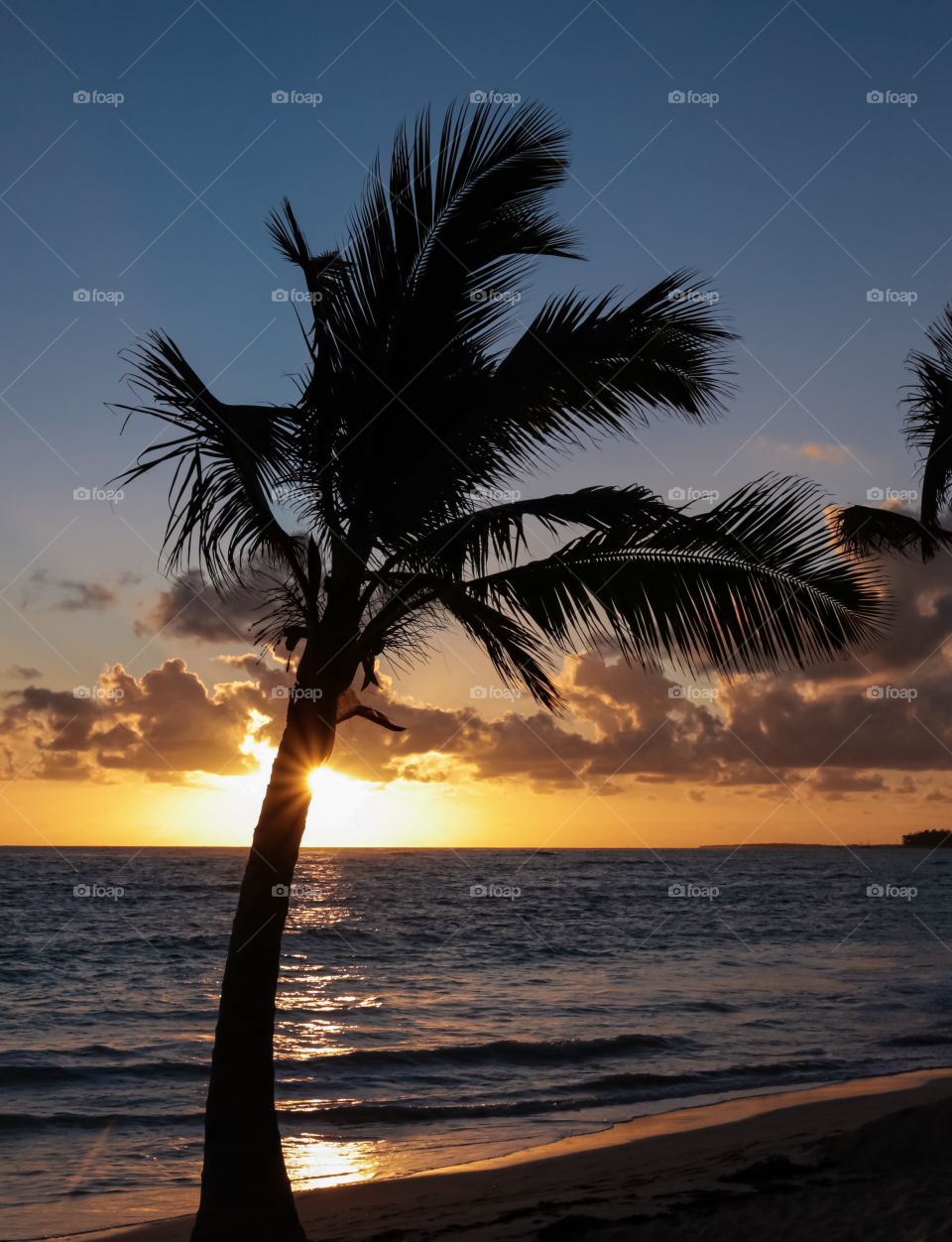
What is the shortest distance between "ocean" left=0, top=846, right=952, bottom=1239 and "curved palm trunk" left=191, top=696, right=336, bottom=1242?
13.8 feet

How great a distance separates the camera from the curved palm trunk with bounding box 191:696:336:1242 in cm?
586

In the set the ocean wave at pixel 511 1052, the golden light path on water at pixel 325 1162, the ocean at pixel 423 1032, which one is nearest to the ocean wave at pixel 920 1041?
the ocean at pixel 423 1032

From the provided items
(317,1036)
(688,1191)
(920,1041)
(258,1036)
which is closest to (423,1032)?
(317,1036)

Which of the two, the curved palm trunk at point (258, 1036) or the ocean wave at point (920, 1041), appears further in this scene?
the ocean wave at point (920, 1041)

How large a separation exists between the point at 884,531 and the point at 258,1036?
6476 millimetres

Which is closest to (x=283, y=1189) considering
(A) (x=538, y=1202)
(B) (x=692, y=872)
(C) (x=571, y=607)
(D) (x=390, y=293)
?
(A) (x=538, y=1202)

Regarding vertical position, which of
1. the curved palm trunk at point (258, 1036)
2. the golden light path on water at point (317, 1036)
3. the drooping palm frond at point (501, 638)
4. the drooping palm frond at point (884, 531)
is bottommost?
the golden light path on water at point (317, 1036)

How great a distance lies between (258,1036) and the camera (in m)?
6.14

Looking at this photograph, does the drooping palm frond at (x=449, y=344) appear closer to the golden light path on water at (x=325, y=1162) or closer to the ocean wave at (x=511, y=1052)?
the golden light path on water at (x=325, y=1162)

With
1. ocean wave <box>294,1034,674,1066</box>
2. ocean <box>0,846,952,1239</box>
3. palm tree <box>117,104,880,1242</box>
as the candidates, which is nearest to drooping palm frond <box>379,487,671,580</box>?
palm tree <box>117,104,880,1242</box>

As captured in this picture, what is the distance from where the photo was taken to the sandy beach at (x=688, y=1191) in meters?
6.62

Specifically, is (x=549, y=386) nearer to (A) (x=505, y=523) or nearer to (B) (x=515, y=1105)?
(A) (x=505, y=523)

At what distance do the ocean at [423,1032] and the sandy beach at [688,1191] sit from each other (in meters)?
1.13

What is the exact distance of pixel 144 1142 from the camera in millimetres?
12188
